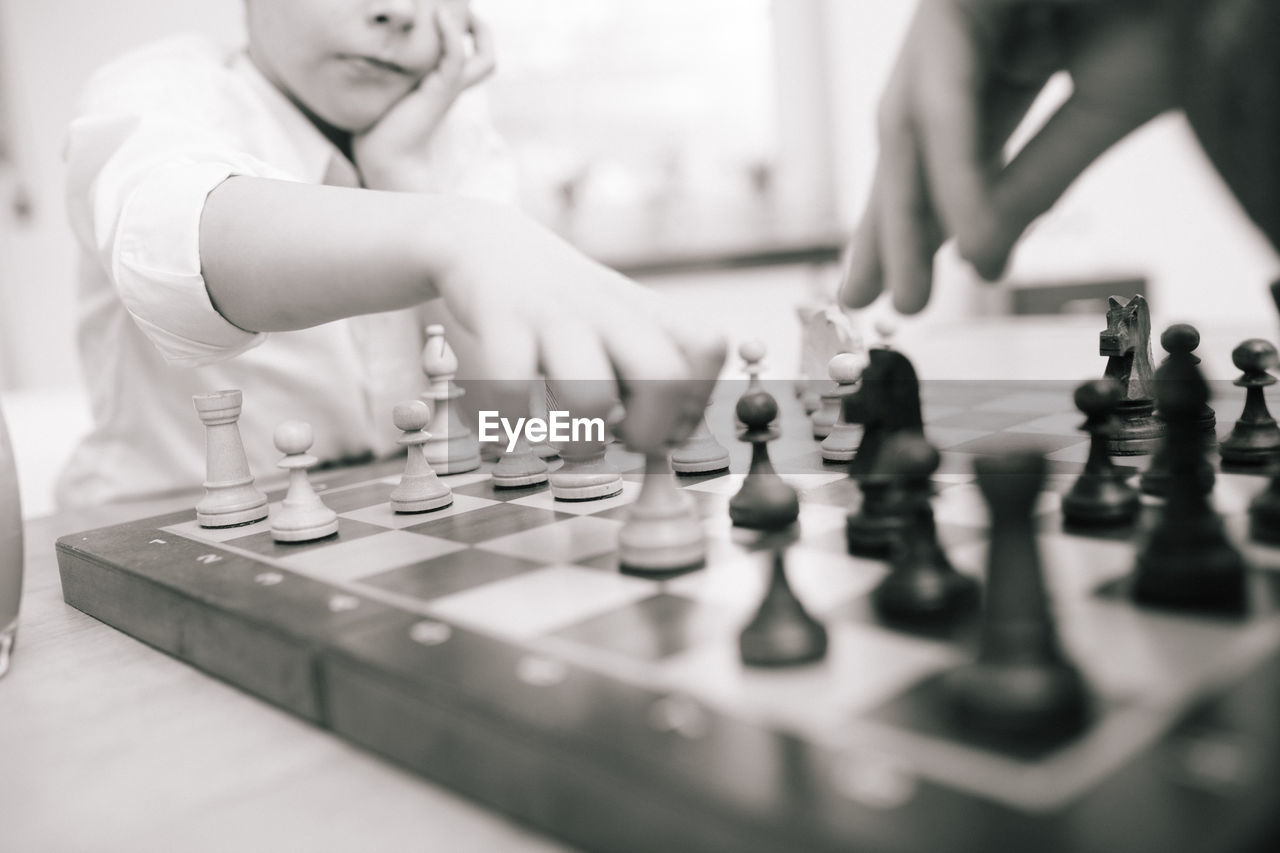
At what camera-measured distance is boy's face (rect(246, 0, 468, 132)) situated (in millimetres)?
1309

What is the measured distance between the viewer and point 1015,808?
1.12ft

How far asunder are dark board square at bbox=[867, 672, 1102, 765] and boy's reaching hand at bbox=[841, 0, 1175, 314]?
1.04 feet

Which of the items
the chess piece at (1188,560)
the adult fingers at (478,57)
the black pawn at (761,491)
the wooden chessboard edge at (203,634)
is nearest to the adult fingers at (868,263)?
the black pawn at (761,491)

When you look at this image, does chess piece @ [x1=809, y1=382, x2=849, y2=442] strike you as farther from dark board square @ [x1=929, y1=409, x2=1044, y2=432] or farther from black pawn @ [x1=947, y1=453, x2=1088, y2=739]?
black pawn @ [x1=947, y1=453, x2=1088, y2=739]

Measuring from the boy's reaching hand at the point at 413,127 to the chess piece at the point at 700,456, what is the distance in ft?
2.68

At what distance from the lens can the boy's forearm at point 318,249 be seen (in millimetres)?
762

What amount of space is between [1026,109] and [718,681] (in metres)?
0.48

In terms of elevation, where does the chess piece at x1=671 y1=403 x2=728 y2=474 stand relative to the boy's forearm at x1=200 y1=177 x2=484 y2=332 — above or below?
below

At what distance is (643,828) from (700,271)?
4926 mm

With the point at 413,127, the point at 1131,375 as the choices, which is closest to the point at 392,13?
the point at 413,127

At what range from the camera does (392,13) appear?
132 centimetres

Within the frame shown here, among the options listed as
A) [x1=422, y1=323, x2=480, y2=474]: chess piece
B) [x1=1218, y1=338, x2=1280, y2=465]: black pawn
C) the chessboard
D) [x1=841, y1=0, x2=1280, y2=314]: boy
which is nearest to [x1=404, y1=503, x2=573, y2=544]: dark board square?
the chessboard

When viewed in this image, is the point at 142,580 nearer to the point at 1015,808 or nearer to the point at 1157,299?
the point at 1015,808

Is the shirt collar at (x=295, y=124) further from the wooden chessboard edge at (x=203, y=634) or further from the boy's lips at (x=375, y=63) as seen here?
the wooden chessboard edge at (x=203, y=634)
